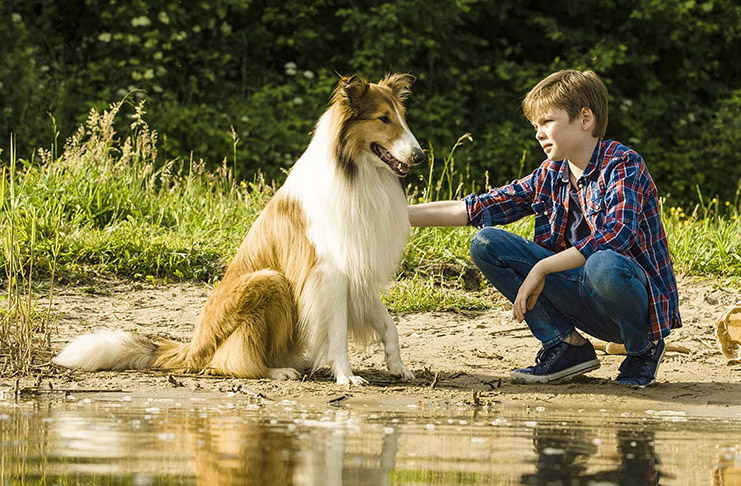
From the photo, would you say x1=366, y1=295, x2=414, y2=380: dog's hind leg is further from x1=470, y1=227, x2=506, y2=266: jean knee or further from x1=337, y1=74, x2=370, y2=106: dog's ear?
x1=337, y1=74, x2=370, y2=106: dog's ear

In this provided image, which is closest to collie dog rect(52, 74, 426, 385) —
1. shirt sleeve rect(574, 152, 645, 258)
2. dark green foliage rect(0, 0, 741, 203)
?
shirt sleeve rect(574, 152, 645, 258)

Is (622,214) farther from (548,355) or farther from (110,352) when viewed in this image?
(110,352)

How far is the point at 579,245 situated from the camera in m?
4.91

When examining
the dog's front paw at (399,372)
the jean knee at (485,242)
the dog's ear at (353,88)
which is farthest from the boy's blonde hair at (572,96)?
the dog's front paw at (399,372)

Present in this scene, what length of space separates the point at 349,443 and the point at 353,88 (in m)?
2.31

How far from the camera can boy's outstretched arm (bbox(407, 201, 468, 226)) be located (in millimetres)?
5430

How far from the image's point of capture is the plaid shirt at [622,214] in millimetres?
4797

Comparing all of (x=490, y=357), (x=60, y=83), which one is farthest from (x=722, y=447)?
(x=60, y=83)

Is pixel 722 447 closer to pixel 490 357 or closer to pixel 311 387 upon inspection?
pixel 311 387

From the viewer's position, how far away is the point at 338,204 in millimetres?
5199

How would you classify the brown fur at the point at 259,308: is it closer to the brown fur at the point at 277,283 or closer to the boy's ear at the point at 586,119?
the brown fur at the point at 277,283

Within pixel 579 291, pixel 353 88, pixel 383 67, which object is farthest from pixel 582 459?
pixel 383 67

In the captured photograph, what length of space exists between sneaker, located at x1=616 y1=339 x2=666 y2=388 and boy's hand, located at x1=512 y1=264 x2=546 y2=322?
63 centimetres

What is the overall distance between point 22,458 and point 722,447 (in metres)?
2.28
